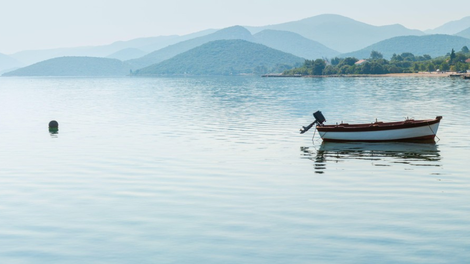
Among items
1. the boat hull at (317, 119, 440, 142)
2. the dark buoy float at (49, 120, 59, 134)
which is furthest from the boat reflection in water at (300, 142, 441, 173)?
the dark buoy float at (49, 120, 59, 134)

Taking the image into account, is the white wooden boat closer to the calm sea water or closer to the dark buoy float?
the calm sea water

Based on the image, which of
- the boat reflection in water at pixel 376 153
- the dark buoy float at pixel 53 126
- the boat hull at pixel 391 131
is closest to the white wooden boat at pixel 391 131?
the boat hull at pixel 391 131

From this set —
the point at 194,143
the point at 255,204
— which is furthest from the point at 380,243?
the point at 194,143

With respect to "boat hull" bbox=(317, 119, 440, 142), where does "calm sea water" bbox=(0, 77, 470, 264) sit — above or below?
below

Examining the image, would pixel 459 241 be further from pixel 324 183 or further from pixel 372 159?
pixel 372 159

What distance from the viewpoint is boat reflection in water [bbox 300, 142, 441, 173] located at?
38844mm

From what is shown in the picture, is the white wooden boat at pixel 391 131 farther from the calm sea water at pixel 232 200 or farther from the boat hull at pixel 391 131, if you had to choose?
the calm sea water at pixel 232 200

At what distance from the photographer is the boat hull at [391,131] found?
47375mm

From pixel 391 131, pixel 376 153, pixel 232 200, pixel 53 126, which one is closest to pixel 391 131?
pixel 391 131

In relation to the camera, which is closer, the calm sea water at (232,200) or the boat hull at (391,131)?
the calm sea water at (232,200)

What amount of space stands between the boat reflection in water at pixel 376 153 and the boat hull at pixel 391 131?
54 centimetres

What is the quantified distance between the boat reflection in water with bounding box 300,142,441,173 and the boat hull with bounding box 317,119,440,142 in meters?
0.54

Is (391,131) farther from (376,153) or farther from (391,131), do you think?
(376,153)

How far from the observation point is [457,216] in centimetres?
2388
